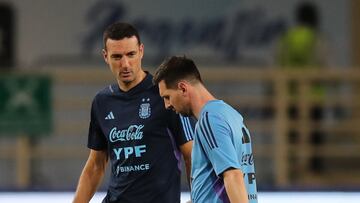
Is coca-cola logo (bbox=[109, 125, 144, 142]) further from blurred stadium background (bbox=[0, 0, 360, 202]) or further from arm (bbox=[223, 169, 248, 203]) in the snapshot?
blurred stadium background (bbox=[0, 0, 360, 202])

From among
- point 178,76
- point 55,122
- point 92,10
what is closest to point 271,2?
Result: point 92,10

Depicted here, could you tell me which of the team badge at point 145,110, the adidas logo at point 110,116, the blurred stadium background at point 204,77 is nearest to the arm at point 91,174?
the adidas logo at point 110,116

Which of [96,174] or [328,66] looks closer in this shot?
[96,174]

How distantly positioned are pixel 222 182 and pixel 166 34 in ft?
29.2

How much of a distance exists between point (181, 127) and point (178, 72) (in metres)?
0.70

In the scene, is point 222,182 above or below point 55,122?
above

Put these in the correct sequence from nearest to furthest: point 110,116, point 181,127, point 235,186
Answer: point 235,186 < point 181,127 < point 110,116

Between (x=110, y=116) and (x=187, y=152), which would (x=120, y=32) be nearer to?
(x=110, y=116)

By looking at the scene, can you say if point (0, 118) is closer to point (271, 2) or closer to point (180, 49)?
point (180, 49)

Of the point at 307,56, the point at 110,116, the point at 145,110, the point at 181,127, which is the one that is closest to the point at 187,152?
the point at 181,127

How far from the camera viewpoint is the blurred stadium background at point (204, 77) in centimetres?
1229

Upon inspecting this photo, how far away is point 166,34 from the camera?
13961 millimetres

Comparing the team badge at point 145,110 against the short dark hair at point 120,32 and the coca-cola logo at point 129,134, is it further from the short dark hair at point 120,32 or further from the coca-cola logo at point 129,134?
the short dark hair at point 120,32

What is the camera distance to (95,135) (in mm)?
6227
